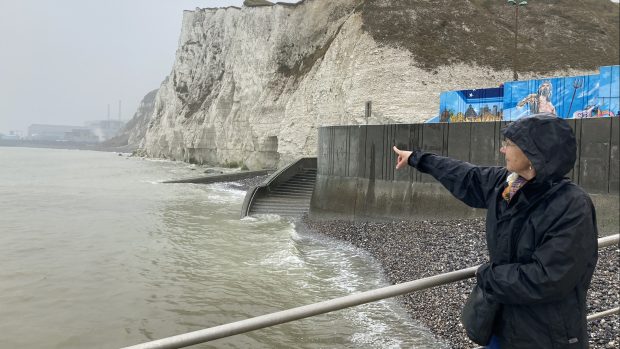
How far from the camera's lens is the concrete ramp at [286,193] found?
751 inches

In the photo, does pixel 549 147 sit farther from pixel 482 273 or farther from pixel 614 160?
pixel 614 160

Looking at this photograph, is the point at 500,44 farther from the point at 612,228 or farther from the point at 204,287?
the point at 204,287

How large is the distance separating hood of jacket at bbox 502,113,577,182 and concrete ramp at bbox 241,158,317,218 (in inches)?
660

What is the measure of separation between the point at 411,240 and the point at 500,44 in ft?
78.5

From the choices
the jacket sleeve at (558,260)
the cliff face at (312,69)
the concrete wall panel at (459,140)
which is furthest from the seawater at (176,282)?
the cliff face at (312,69)

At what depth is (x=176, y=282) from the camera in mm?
9367

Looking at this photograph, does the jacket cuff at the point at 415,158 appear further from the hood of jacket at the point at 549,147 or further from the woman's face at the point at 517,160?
the hood of jacket at the point at 549,147

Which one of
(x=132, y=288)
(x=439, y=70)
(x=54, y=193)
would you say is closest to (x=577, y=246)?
(x=132, y=288)

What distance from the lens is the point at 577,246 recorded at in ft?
6.16

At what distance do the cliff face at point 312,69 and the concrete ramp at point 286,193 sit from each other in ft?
12.6

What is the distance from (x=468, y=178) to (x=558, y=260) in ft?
2.18

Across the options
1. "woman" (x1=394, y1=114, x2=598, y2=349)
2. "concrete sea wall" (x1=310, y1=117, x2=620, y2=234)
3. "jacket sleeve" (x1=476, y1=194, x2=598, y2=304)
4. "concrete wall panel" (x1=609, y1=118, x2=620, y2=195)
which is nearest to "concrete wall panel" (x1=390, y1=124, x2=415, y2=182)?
"concrete sea wall" (x1=310, y1=117, x2=620, y2=234)

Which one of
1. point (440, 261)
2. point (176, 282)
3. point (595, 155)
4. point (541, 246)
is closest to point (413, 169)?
point (440, 261)

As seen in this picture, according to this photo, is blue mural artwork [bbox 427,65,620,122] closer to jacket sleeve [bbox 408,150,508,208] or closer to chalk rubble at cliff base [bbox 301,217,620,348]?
chalk rubble at cliff base [bbox 301,217,620,348]
